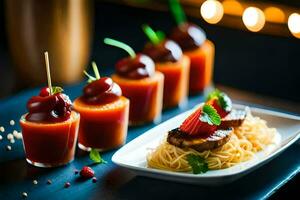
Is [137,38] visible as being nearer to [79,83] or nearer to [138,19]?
[138,19]

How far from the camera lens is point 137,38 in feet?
16.9

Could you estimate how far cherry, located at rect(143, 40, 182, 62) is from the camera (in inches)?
144

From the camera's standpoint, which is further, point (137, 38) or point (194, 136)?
point (137, 38)

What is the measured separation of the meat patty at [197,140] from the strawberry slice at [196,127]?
0.02 m

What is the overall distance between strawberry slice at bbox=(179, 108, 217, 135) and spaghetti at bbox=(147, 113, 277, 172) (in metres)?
0.08

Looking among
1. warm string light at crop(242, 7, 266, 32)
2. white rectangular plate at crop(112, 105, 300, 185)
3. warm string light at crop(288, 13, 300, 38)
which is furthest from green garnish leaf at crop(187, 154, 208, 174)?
warm string light at crop(242, 7, 266, 32)

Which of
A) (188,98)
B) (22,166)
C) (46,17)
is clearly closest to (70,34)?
(46,17)

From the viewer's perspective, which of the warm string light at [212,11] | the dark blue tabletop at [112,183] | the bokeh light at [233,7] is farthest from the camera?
the warm string light at [212,11]

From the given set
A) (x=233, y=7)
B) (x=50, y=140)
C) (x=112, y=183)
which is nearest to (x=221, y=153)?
(x=112, y=183)

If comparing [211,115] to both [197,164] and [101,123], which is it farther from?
[101,123]

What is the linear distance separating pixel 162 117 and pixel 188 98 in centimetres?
36

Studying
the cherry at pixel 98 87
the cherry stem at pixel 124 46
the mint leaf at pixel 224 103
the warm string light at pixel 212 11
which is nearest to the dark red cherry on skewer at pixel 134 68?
the cherry stem at pixel 124 46

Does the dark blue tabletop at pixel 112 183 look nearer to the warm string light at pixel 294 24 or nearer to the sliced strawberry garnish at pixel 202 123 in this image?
the sliced strawberry garnish at pixel 202 123

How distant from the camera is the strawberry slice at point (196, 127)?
279cm
